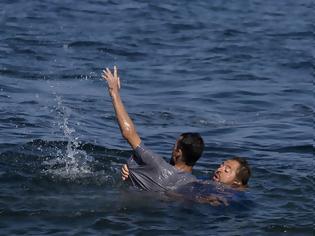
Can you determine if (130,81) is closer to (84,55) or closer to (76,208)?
(84,55)

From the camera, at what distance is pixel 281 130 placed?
16.8 meters

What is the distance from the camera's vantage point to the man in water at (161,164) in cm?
1150

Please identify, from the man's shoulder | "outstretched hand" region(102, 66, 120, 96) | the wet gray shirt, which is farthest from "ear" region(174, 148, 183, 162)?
"outstretched hand" region(102, 66, 120, 96)

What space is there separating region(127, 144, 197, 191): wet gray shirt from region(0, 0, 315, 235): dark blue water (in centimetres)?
19

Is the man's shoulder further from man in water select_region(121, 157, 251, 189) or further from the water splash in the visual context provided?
the water splash

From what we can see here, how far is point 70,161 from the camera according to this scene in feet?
44.9

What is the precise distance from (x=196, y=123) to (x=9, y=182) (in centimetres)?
510

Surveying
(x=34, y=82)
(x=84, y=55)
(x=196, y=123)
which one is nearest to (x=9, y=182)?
(x=196, y=123)

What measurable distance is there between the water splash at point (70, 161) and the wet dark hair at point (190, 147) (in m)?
1.84

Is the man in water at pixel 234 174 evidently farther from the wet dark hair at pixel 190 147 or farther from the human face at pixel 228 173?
the wet dark hair at pixel 190 147

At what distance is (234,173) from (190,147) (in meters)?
0.75

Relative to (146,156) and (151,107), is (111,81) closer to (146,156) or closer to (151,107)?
(146,156)

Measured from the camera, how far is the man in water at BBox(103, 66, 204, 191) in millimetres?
11500

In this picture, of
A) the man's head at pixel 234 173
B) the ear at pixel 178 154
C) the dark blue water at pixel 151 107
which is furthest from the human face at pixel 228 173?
the ear at pixel 178 154
